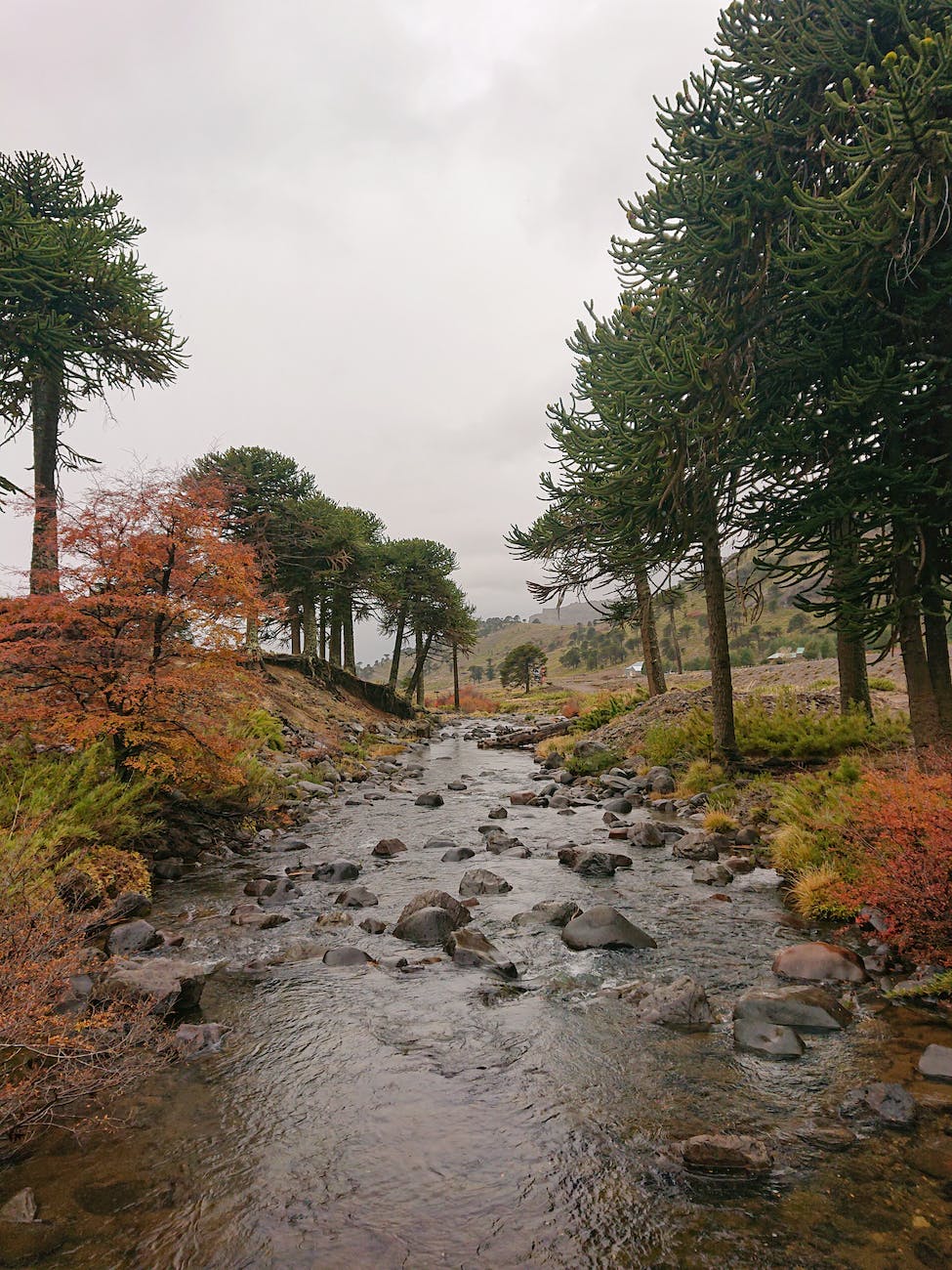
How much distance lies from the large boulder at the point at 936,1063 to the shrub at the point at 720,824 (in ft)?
22.3

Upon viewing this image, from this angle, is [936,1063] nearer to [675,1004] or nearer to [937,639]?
[675,1004]

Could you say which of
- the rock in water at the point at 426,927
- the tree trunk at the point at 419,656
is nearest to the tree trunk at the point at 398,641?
the tree trunk at the point at 419,656

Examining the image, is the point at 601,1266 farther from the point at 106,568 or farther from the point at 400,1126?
the point at 106,568

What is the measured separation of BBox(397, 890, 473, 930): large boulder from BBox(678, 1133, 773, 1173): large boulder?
159 inches

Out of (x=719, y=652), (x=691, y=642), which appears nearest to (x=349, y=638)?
(x=719, y=652)

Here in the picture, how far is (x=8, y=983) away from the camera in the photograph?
11.3 ft

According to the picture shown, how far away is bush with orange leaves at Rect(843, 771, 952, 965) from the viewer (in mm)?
5121

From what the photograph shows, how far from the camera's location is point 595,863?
29.9 ft

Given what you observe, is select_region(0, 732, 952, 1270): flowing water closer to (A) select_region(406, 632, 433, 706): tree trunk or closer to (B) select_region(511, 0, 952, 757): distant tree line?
(B) select_region(511, 0, 952, 757): distant tree line

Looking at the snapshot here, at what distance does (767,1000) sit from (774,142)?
11610 mm

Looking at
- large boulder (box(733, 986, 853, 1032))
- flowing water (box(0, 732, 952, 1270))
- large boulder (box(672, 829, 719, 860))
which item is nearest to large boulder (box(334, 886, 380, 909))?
flowing water (box(0, 732, 952, 1270))

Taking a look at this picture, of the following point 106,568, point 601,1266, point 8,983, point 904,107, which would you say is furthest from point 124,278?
point 601,1266

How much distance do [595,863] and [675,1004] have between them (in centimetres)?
432

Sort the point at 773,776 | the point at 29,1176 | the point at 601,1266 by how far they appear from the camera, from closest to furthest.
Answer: the point at 601,1266 → the point at 29,1176 → the point at 773,776
